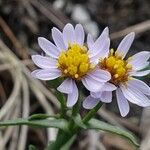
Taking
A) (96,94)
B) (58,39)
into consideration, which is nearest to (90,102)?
(96,94)

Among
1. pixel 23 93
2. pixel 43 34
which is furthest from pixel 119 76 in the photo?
pixel 43 34

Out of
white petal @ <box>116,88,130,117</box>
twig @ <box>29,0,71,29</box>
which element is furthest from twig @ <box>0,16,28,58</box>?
white petal @ <box>116,88,130,117</box>

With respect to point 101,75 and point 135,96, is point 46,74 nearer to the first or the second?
point 101,75

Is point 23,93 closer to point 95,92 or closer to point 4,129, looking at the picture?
point 4,129

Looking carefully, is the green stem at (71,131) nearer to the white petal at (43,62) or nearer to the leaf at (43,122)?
the leaf at (43,122)

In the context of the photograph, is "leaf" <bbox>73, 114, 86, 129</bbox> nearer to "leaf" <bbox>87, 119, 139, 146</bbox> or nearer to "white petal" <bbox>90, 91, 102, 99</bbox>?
"leaf" <bbox>87, 119, 139, 146</bbox>

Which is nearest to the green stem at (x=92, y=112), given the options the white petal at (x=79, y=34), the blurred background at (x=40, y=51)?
the white petal at (x=79, y=34)
